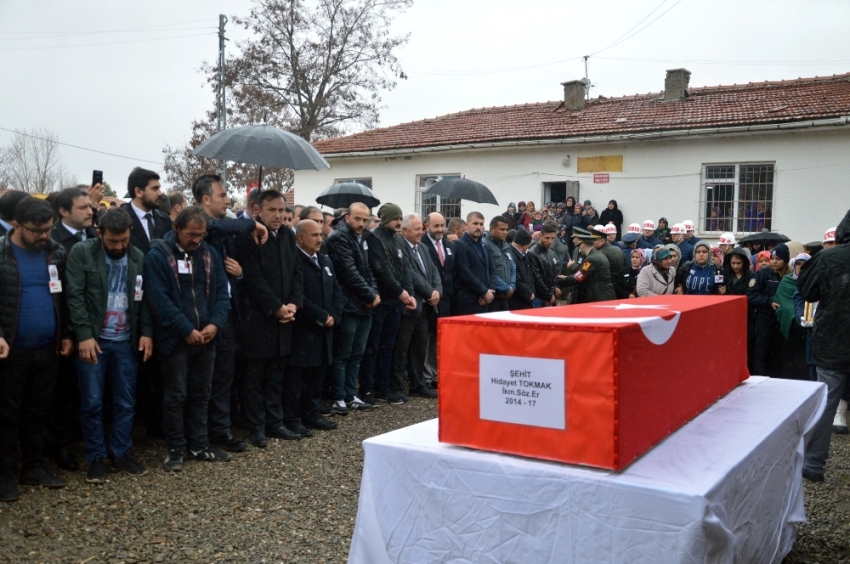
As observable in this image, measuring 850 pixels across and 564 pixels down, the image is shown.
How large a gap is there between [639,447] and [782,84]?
1963 centimetres

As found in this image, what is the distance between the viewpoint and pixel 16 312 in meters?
4.66

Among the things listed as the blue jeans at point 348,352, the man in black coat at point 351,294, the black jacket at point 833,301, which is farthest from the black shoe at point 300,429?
the black jacket at point 833,301

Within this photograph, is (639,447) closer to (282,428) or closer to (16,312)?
(16,312)

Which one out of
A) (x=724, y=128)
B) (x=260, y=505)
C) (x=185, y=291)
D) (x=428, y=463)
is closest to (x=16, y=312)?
(x=185, y=291)

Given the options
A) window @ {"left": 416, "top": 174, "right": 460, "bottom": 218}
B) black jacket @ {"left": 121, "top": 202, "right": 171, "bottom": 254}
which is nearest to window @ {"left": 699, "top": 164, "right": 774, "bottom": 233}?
window @ {"left": 416, "top": 174, "right": 460, "bottom": 218}

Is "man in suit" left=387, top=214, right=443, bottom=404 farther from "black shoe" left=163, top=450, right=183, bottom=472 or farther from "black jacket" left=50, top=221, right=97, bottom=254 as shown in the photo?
"black jacket" left=50, top=221, right=97, bottom=254

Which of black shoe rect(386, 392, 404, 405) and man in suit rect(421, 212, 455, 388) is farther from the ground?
man in suit rect(421, 212, 455, 388)

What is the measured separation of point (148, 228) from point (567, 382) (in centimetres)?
455

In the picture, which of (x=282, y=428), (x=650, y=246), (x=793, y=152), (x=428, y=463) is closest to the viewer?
(x=428, y=463)

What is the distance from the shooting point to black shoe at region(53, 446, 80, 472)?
5.23m

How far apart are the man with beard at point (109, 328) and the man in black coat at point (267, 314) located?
0.99 metres

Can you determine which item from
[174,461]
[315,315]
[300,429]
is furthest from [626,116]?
[174,461]

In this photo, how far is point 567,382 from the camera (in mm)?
2424

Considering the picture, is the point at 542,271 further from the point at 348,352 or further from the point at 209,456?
the point at 209,456
